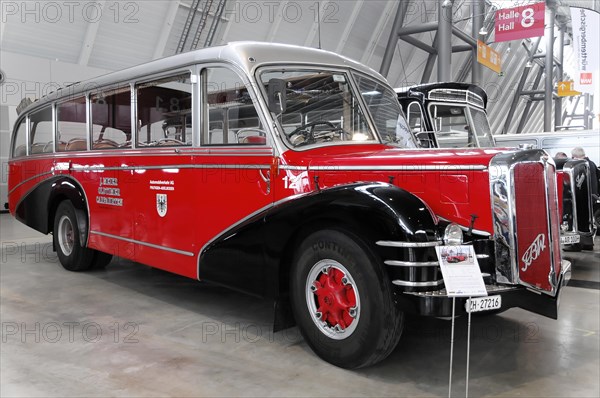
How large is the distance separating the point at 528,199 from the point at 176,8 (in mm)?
10608

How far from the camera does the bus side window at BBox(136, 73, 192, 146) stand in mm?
4277

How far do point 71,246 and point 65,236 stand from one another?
0.47 feet

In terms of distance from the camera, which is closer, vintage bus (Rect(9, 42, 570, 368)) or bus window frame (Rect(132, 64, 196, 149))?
vintage bus (Rect(9, 42, 570, 368))

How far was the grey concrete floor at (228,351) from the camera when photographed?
9.85 feet

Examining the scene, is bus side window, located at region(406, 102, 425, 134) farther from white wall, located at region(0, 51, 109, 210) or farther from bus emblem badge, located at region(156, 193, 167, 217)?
white wall, located at region(0, 51, 109, 210)

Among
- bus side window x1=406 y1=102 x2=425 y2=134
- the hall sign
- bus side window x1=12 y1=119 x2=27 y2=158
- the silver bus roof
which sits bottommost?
bus side window x1=12 y1=119 x2=27 y2=158

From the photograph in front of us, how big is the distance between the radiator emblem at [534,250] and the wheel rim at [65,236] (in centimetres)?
492

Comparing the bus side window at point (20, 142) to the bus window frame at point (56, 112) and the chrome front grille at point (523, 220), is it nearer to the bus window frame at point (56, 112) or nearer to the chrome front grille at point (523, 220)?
the bus window frame at point (56, 112)

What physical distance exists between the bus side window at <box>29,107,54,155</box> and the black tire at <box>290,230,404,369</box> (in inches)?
167

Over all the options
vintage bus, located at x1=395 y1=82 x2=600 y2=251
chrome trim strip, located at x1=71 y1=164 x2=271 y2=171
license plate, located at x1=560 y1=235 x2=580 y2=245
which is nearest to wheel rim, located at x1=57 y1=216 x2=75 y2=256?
chrome trim strip, located at x1=71 y1=164 x2=271 y2=171

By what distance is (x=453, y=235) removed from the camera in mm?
2863

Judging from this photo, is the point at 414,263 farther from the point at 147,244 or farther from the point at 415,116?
the point at 415,116

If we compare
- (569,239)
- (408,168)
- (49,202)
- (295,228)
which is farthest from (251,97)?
(569,239)

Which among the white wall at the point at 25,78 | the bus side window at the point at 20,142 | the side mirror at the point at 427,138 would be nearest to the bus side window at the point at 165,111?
the bus side window at the point at 20,142
